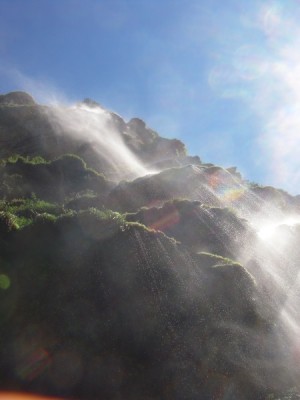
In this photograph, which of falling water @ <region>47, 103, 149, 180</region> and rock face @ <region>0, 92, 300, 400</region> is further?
falling water @ <region>47, 103, 149, 180</region>

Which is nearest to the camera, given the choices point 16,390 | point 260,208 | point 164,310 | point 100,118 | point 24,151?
point 16,390

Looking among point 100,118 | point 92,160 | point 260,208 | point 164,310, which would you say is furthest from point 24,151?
point 164,310

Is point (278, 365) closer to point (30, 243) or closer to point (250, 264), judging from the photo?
point (250, 264)

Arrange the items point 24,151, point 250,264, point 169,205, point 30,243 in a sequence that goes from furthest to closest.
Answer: point 24,151, point 169,205, point 250,264, point 30,243

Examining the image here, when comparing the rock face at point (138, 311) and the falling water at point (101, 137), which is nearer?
the rock face at point (138, 311)

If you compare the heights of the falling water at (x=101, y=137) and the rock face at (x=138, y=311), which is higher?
the falling water at (x=101, y=137)

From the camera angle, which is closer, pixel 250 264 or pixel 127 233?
pixel 127 233

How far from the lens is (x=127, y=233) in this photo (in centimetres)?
1972

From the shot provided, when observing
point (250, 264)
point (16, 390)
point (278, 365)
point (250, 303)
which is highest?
point (250, 264)

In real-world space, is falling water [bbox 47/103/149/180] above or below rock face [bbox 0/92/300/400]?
above

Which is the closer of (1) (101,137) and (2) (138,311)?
(2) (138,311)

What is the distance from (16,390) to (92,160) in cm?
3804

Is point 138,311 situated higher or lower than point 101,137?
lower

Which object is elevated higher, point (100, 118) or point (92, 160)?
point (100, 118)
